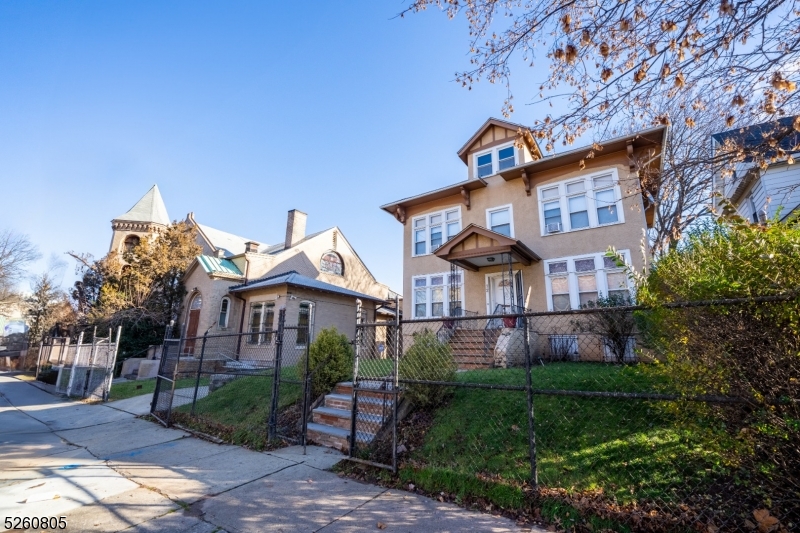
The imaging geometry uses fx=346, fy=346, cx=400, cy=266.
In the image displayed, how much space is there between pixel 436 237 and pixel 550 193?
502cm

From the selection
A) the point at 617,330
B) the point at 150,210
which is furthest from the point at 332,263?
the point at 617,330

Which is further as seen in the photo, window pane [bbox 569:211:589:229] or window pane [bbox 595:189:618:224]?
window pane [bbox 569:211:589:229]

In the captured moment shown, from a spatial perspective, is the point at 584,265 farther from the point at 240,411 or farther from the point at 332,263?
the point at 332,263

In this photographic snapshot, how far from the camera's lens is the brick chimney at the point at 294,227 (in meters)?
24.3

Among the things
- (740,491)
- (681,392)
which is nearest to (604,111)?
(681,392)

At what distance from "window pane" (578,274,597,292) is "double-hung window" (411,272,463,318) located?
4423mm

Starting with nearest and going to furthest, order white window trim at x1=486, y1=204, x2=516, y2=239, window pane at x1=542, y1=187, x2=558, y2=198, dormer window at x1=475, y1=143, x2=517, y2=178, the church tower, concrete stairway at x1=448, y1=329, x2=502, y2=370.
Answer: concrete stairway at x1=448, y1=329, x2=502, y2=370, window pane at x1=542, y1=187, x2=558, y2=198, white window trim at x1=486, y1=204, x2=516, y2=239, dormer window at x1=475, y1=143, x2=517, y2=178, the church tower

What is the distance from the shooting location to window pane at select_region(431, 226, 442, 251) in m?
15.6

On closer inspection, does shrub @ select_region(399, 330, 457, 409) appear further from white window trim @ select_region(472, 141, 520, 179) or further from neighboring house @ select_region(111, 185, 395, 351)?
white window trim @ select_region(472, 141, 520, 179)

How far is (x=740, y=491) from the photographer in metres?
3.08

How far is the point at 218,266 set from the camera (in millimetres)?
20000

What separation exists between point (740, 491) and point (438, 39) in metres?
6.28

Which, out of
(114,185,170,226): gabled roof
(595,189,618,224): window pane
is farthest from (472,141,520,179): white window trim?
(114,185,170,226): gabled roof

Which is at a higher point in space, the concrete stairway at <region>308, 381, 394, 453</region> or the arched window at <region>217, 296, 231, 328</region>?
the arched window at <region>217, 296, 231, 328</region>
